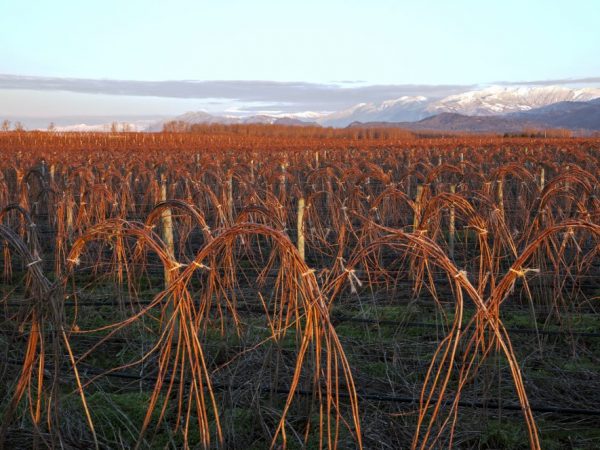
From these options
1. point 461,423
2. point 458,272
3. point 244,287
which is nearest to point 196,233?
point 244,287

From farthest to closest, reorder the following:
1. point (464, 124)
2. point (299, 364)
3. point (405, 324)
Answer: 1. point (464, 124)
2. point (405, 324)
3. point (299, 364)

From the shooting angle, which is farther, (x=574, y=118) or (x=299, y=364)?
(x=574, y=118)

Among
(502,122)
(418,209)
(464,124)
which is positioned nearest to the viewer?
A: (418,209)

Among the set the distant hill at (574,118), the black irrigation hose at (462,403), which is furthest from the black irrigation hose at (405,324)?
the distant hill at (574,118)

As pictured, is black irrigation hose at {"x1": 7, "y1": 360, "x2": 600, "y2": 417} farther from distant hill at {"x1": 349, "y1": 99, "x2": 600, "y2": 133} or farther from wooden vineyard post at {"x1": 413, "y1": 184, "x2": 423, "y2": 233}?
distant hill at {"x1": 349, "y1": 99, "x2": 600, "y2": 133}

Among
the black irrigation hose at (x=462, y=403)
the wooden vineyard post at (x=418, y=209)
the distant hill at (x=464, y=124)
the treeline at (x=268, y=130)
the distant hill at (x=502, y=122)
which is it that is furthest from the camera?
Result: the distant hill at (x=502, y=122)

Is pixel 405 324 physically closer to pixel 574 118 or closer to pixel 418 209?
pixel 418 209

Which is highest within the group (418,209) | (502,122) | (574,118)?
(574,118)

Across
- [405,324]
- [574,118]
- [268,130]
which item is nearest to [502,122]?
[574,118]

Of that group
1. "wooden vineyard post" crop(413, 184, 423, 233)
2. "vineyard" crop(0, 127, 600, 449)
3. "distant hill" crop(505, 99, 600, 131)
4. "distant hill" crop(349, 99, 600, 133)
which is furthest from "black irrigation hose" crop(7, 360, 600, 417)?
"distant hill" crop(505, 99, 600, 131)

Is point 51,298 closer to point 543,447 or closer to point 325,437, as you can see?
point 325,437

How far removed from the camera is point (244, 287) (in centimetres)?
657

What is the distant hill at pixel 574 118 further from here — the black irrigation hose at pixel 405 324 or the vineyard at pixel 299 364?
the vineyard at pixel 299 364

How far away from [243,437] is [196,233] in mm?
6383
